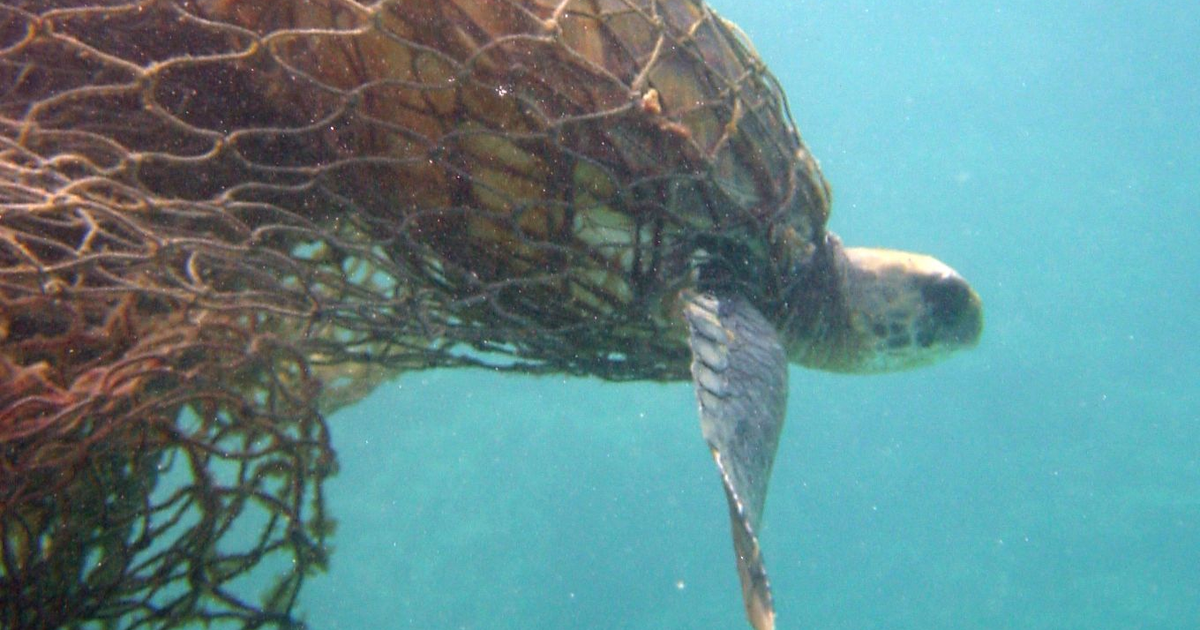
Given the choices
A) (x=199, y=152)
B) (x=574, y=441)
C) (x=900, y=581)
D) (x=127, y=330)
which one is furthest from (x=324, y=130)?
(x=900, y=581)

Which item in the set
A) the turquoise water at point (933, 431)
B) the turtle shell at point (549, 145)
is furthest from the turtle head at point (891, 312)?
the turquoise water at point (933, 431)

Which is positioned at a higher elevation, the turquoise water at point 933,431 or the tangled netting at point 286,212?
the tangled netting at point 286,212

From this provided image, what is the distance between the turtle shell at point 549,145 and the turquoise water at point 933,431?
14259mm

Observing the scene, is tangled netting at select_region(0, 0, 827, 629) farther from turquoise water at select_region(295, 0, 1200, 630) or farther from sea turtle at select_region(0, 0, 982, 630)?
turquoise water at select_region(295, 0, 1200, 630)

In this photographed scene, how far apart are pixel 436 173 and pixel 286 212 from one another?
450mm

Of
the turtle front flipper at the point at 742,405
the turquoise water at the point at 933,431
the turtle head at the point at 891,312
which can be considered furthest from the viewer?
the turquoise water at the point at 933,431

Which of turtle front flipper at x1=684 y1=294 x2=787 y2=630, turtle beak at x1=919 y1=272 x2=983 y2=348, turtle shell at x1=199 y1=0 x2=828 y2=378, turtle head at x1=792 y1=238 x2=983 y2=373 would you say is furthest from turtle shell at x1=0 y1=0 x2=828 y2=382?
turtle beak at x1=919 y1=272 x2=983 y2=348

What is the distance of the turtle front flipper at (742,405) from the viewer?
1896mm

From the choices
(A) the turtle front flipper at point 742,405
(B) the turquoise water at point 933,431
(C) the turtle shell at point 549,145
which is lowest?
(B) the turquoise water at point 933,431

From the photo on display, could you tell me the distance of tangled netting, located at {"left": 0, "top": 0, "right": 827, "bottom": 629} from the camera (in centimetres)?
194

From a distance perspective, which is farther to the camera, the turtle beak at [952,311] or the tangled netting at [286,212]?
the turtle beak at [952,311]

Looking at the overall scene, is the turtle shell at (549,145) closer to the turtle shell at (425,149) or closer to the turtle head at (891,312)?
the turtle shell at (425,149)

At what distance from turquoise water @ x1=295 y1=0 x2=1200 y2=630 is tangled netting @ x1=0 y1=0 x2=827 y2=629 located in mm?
14288

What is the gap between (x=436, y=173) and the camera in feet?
7.23
